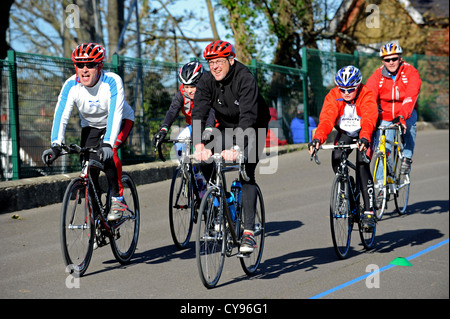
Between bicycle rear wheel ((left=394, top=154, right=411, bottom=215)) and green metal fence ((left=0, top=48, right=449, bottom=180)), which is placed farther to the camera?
green metal fence ((left=0, top=48, right=449, bottom=180))

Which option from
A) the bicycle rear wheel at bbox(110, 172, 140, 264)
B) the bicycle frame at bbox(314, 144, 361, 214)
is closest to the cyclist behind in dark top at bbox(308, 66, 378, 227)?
the bicycle frame at bbox(314, 144, 361, 214)

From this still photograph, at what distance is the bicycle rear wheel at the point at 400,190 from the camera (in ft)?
34.1

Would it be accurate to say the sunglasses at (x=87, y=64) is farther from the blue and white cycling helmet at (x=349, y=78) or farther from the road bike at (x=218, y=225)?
the blue and white cycling helmet at (x=349, y=78)

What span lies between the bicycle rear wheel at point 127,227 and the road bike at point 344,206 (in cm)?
189

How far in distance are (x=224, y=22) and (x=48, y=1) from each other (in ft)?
28.8

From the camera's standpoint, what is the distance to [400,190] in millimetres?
10492

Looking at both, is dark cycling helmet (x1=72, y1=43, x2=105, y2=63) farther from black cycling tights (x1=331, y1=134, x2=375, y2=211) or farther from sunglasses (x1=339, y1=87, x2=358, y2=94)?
black cycling tights (x1=331, y1=134, x2=375, y2=211)

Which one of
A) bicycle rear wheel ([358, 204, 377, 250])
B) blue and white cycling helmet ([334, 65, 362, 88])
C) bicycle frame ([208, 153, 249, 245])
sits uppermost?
blue and white cycling helmet ([334, 65, 362, 88])

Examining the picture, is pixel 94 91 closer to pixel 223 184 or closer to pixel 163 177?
pixel 223 184

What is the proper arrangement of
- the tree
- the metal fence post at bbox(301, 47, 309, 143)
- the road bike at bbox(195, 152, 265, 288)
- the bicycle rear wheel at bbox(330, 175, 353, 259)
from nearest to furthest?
the road bike at bbox(195, 152, 265, 288), the bicycle rear wheel at bbox(330, 175, 353, 259), the tree, the metal fence post at bbox(301, 47, 309, 143)

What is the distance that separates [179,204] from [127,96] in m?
5.75

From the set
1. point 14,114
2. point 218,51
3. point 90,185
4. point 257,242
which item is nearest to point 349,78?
point 218,51

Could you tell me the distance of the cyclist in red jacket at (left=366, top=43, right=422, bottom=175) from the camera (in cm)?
952

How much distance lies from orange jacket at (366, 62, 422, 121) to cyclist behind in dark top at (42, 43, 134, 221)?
4.21m
